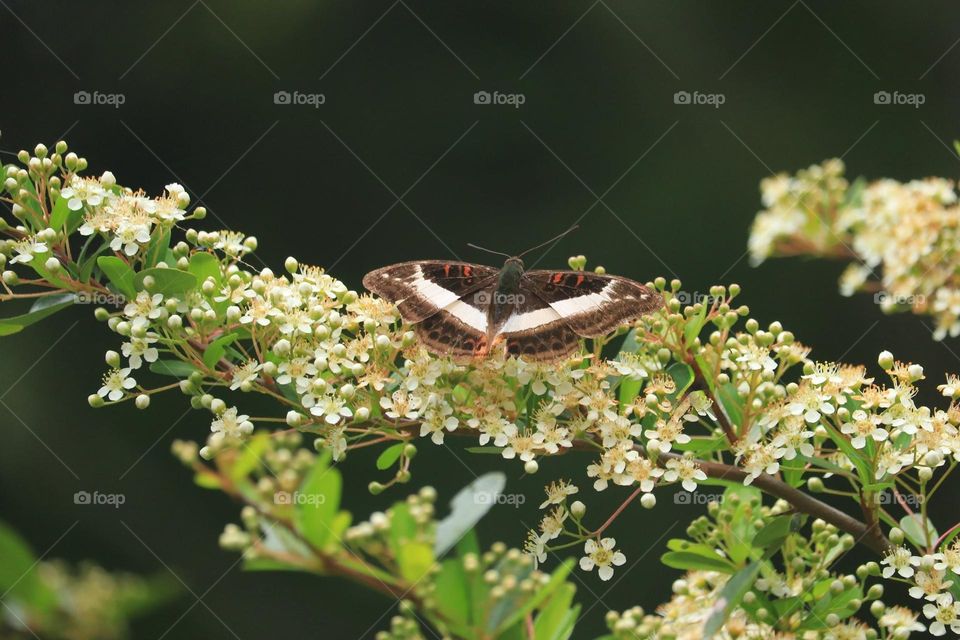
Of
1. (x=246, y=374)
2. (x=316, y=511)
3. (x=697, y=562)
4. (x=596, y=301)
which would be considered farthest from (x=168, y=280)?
(x=697, y=562)

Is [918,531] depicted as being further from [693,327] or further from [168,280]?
[168,280]

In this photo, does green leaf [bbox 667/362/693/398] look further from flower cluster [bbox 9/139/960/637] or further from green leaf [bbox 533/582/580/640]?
green leaf [bbox 533/582/580/640]

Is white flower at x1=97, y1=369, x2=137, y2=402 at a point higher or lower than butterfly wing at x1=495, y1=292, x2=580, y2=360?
lower

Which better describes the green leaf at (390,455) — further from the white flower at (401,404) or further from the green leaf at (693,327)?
the green leaf at (693,327)

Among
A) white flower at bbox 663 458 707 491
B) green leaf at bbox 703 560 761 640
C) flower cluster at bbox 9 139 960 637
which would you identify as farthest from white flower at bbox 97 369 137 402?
green leaf at bbox 703 560 761 640

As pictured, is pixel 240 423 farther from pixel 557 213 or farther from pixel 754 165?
pixel 754 165

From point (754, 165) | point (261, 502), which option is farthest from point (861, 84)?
point (261, 502)
